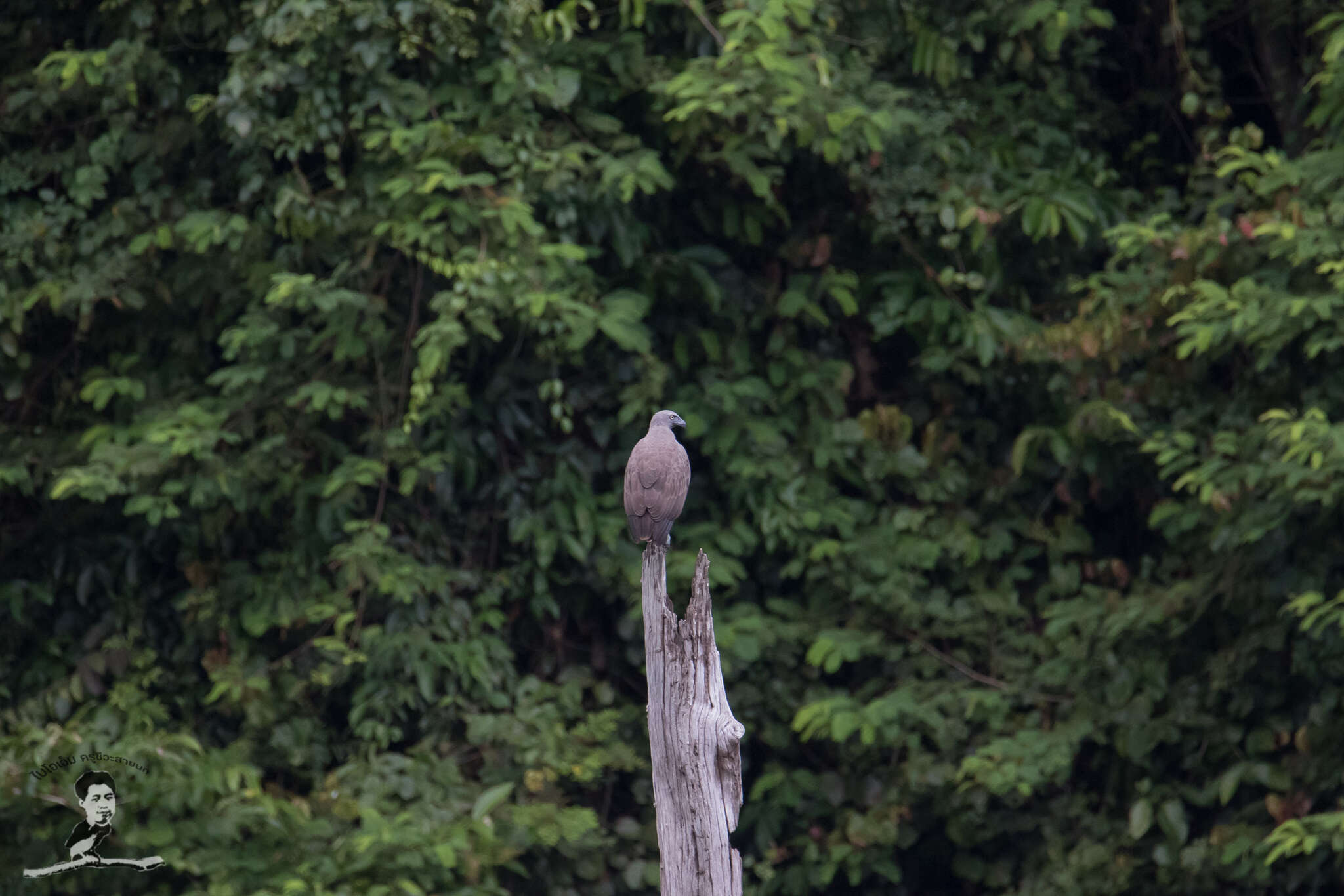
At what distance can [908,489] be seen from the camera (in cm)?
848

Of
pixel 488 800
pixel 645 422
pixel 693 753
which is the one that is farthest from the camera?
pixel 645 422

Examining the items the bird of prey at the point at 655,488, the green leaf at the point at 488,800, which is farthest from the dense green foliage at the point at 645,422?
the bird of prey at the point at 655,488

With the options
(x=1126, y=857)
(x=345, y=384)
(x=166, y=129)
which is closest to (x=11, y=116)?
(x=166, y=129)

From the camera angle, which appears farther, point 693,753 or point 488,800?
point 488,800

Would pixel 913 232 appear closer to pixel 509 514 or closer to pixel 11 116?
pixel 509 514

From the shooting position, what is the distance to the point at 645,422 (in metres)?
7.98

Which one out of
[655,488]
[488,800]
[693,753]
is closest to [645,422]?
[488,800]

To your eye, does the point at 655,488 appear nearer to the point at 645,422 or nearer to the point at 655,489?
the point at 655,489

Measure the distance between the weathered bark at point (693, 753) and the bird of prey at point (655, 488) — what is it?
24.5 inches

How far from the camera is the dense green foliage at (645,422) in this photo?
23.1 feet

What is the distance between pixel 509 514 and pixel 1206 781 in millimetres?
3793

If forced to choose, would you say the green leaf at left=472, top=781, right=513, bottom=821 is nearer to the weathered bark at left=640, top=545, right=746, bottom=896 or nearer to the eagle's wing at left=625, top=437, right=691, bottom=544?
the eagle's wing at left=625, top=437, right=691, bottom=544

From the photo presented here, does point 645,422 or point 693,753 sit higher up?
point 645,422

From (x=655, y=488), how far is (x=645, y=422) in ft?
8.57
